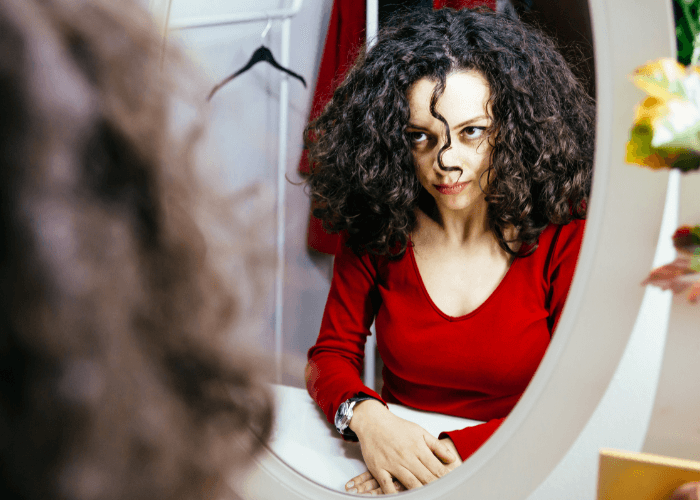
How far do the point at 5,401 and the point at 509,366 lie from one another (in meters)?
0.45

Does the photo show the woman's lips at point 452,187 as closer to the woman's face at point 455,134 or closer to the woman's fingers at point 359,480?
the woman's face at point 455,134

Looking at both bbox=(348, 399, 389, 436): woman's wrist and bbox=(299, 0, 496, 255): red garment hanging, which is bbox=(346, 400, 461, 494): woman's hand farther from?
bbox=(299, 0, 496, 255): red garment hanging

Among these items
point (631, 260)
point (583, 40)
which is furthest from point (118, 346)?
point (583, 40)

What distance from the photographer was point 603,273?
0.30 metres

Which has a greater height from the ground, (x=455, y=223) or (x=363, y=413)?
(x=455, y=223)

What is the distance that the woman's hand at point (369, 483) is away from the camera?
0.40m

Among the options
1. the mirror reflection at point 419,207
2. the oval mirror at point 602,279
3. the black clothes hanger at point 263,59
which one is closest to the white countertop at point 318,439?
the mirror reflection at point 419,207

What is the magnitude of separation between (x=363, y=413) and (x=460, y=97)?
Result: 12.6 inches

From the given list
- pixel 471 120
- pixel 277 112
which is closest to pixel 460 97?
pixel 471 120

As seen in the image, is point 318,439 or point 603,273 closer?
point 603,273

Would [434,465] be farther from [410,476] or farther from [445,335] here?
[445,335]

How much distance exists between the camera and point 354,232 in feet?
1.99

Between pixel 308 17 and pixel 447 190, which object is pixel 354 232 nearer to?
pixel 447 190

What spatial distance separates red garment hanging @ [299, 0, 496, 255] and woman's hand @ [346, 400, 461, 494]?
0.29 meters
